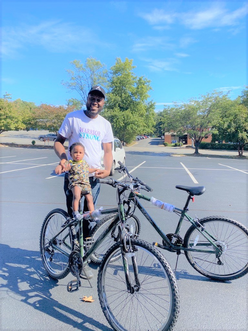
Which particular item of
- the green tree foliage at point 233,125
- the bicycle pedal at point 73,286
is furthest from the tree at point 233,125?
the bicycle pedal at point 73,286

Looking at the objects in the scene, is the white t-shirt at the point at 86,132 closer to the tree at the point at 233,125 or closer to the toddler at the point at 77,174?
the toddler at the point at 77,174

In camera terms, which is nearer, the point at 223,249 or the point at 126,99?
the point at 223,249

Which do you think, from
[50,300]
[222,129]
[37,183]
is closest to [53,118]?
[222,129]

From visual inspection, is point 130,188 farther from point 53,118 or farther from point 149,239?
point 53,118

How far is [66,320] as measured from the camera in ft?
7.12

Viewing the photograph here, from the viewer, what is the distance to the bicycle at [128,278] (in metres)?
1.86

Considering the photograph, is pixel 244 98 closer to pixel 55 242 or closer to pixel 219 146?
pixel 219 146

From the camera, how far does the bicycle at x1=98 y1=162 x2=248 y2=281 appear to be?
8.69 ft

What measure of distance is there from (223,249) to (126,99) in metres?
30.9

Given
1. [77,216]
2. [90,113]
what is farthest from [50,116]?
[77,216]

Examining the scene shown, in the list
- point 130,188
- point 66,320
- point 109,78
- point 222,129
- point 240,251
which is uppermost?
point 109,78

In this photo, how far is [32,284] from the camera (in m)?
2.70

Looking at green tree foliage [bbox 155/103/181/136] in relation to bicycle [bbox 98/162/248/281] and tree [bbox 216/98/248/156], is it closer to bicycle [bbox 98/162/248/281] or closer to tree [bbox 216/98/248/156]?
tree [bbox 216/98/248/156]

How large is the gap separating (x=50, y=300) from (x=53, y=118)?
3000 cm
